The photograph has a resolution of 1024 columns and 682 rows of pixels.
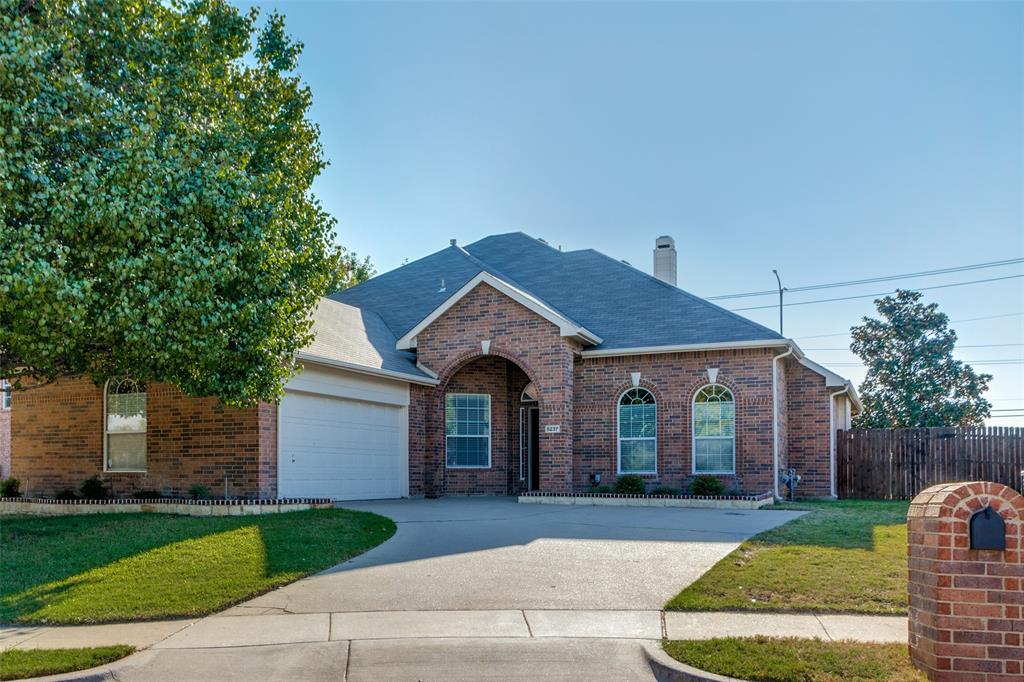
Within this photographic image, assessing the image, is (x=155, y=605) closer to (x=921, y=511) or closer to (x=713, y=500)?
(x=921, y=511)

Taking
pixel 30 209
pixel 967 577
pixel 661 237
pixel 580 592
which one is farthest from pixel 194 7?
pixel 661 237

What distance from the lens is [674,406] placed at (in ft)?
64.0

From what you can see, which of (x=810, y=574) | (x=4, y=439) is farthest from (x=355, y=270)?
(x=810, y=574)

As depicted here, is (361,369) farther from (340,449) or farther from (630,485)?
(630,485)

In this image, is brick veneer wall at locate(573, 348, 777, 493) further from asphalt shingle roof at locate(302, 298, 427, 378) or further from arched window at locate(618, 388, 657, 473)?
asphalt shingle roof at locate(302, 298, 427, 378)

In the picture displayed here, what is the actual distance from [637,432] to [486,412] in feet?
12.7

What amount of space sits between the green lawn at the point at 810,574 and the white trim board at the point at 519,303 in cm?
776

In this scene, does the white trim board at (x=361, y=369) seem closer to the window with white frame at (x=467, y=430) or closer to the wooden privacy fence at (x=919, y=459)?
the window with white frame at (x=467, y=430)

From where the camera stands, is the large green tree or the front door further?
the front door

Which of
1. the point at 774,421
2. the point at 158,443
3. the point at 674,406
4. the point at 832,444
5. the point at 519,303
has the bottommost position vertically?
the point at 832,444

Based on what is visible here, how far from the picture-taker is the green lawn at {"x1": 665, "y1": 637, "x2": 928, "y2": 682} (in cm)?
591

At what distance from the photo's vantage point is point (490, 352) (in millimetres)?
20062

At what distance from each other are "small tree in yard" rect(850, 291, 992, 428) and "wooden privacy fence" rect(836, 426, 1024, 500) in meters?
10.5

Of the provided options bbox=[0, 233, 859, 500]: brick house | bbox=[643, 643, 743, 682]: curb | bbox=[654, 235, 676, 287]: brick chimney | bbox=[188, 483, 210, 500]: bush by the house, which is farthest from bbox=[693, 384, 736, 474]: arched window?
bbox=[643, 643, 743, 682]: curb
